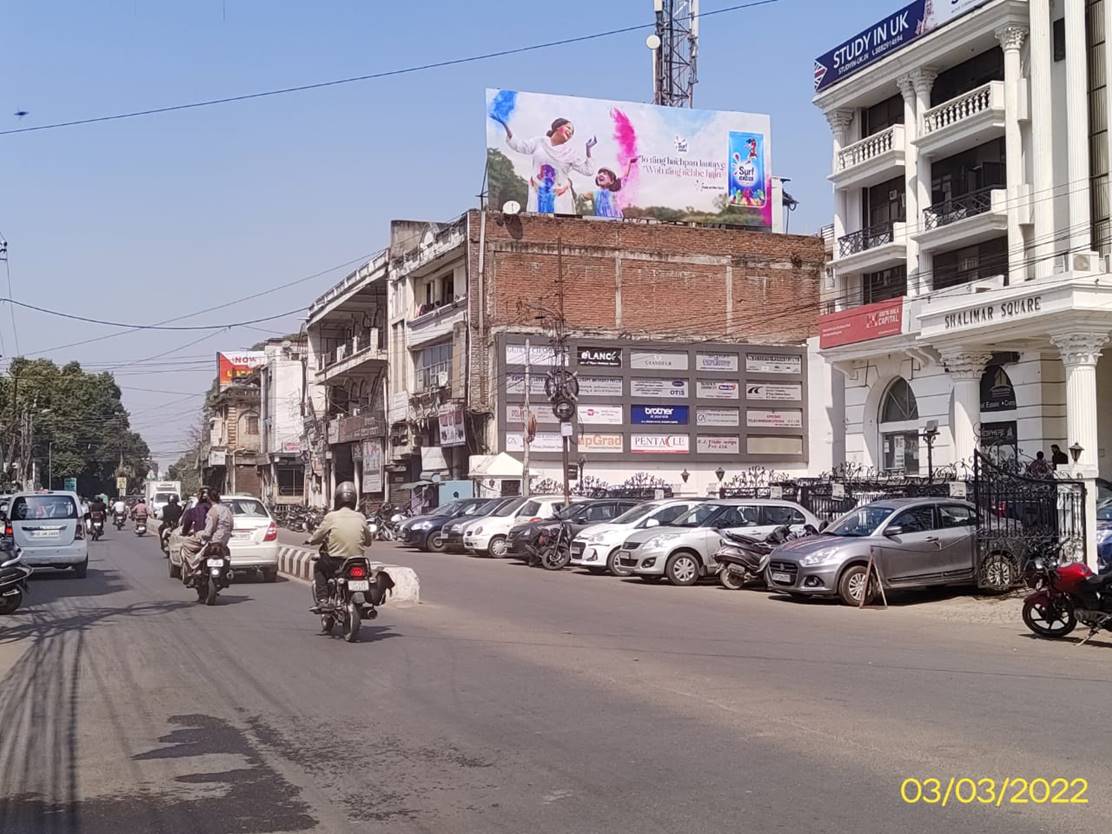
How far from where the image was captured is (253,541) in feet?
72.2

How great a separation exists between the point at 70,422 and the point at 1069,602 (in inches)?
3604

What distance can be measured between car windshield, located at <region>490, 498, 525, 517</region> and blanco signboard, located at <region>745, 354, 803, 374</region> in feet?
66.9

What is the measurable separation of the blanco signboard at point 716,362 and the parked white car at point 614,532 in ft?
81.3

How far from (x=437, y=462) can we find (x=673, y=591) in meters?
31.9

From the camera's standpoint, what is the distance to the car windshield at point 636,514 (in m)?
25.4

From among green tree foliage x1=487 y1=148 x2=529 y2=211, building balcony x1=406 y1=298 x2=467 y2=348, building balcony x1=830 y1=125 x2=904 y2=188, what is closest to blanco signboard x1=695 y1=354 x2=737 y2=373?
green tree foliage x1=487 y1=148 x2=529 y2=211

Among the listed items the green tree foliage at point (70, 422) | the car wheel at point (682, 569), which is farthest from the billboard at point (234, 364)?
the car wheel at point (682, 569)

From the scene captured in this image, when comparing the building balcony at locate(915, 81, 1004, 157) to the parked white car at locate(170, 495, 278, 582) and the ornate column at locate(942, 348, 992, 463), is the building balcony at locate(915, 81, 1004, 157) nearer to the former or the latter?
the ornate column at locate(942, 348, 992, 463)

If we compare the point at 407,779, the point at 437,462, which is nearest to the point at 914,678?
the point at 407,779

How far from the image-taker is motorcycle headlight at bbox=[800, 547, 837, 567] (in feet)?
58.4

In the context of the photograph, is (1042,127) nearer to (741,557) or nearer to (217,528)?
(741,557)

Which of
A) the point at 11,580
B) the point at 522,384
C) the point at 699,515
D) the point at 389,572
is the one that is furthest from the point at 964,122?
the point at 11,580

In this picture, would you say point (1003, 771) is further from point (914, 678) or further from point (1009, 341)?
point (1009, 341)

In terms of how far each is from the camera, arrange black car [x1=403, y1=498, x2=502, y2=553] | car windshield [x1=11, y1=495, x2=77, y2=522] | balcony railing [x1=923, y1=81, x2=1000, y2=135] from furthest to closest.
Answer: black car [x1=403, y1=498, x2=502, y2=553] < balcony railing [x1=923, y1=81, x2=1000, y2=135] < car windshield [x1=11, y1=495, x2=77, y2=522]
